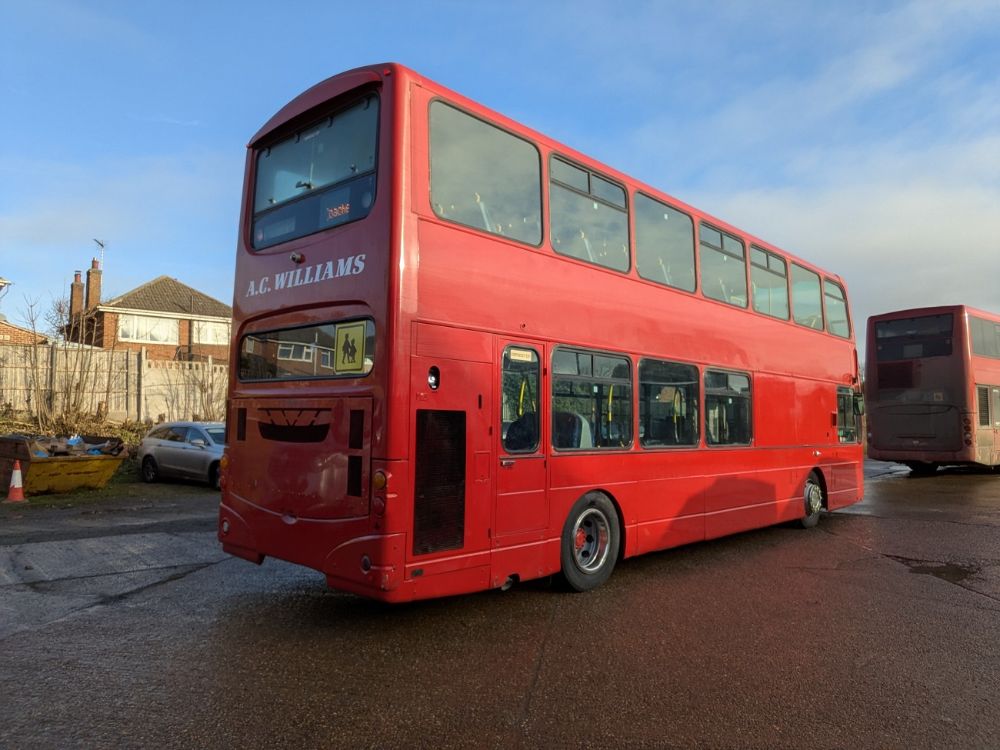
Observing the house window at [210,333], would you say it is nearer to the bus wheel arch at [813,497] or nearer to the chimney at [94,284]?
→ the chimney at [94,284]

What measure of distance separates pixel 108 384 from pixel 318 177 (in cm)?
1685

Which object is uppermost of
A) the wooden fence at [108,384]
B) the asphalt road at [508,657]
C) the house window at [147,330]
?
the house window at [147,330]

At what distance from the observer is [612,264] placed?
7043mm

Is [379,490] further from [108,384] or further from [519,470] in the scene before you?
[108,384]

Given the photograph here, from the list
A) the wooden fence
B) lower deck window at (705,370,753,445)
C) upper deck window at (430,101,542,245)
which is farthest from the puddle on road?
the wooden fence

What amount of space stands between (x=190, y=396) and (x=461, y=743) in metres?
20.8

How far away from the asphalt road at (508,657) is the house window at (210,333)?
29.0 m

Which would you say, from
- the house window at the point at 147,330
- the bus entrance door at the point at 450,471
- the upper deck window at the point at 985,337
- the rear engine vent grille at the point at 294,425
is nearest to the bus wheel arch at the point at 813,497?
the bus entrance door at the point at 450,471

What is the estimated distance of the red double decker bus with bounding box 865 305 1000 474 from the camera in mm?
17750

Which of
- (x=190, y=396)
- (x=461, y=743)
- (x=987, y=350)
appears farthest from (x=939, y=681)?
(x=190, y=396)

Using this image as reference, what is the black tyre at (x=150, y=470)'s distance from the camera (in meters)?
15.3

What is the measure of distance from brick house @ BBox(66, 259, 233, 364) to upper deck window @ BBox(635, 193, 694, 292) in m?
28.4

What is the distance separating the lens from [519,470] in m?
5.78

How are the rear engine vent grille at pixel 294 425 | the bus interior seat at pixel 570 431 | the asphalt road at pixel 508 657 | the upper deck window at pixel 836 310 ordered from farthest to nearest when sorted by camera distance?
the upper deck window at pixel 836 310 → the bus interior seat at pixel 570 431 → the rear engine vent grille at pixel 294 425 → the asphalt road at pixel 508 657
